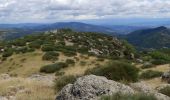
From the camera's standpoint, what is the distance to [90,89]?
35.4 ft

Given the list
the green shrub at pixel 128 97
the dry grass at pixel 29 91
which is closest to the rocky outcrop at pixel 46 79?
the dry grass at pixel 29 91

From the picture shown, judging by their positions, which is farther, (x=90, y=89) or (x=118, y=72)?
(x=118, y=72)

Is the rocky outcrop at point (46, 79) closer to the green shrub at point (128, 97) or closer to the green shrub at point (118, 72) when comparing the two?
the green shrub at point (118, 72)

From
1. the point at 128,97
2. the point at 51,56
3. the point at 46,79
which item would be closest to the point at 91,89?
the point at 128,97

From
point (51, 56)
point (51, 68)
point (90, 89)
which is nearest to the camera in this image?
point (90, 89)

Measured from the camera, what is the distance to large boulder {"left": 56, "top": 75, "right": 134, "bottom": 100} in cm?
1058

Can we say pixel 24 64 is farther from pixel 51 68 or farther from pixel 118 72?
pixel 118 72

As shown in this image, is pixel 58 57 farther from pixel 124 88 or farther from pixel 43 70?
pixel 124 88

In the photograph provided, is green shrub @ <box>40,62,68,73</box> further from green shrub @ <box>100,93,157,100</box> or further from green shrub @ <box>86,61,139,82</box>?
green shrub @ <box>100,93,157,100</box>

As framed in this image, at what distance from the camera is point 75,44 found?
6069 cm

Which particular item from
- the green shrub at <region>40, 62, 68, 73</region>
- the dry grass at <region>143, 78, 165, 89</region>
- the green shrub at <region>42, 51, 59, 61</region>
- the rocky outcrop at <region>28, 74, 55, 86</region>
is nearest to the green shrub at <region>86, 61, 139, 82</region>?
the dry grass at <region>143, 78, 165, 89</region>

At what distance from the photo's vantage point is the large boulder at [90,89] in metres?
10.6

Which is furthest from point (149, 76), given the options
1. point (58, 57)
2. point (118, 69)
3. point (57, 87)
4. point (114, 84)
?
point (58, 57)

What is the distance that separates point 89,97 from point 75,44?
165ft
